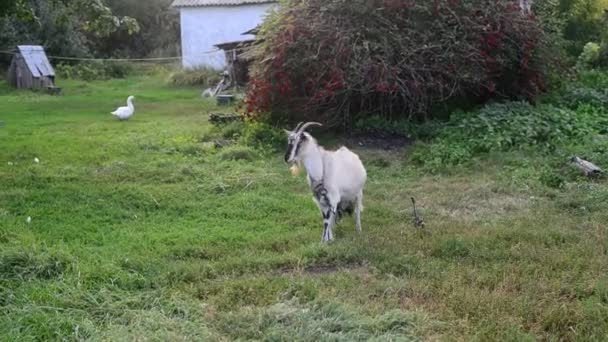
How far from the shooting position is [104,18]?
9414mm

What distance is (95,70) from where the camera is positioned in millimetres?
25328

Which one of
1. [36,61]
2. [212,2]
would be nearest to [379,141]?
[36,61]

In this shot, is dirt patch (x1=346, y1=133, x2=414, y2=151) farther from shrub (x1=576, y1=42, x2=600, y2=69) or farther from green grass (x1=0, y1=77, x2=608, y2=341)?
shrub (x1=576, y1=42, x2=600, y2=69)

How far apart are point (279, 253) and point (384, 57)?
5.57 meters

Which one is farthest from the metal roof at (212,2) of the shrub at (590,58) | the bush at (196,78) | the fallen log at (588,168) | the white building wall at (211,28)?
the fallen log at (588,168)

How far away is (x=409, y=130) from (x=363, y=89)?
0.97 meters

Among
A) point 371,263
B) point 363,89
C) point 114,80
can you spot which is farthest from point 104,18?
point 114,80

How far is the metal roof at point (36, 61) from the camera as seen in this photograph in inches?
808

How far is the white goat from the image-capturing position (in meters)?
5.99

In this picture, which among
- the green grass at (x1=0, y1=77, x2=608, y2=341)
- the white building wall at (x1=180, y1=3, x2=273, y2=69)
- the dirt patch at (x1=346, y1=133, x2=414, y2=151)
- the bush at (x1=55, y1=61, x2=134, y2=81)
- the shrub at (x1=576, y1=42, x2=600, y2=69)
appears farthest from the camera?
the white building wall at (x1=180, y1=3, x2=273, y2=69)

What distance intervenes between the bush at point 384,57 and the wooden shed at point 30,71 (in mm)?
11414

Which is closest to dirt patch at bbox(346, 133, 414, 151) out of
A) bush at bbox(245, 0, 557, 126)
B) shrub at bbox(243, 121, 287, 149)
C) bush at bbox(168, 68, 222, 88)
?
bush at bbox(245, 0, 557, 126)

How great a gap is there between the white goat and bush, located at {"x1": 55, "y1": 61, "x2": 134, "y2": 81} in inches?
778

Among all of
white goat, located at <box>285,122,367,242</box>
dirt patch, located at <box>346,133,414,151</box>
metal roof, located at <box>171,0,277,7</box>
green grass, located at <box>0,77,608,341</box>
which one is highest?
metal roof, located at <box>171,0,277,7</box>
